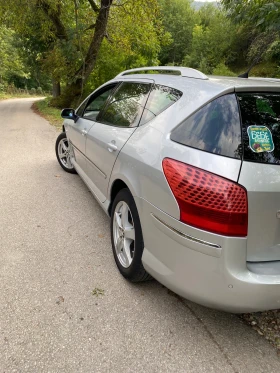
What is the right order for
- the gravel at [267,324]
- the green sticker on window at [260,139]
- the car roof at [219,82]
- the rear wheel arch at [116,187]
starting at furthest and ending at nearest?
the rear wheel arch at [116,187] → the gravel at [267,324] → the car roof at [219,82] → the green sticker on window at [260,139]

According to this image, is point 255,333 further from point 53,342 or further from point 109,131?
point 109,131

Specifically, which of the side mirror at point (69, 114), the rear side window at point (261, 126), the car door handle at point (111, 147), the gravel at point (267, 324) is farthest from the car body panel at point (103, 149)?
the gravel at point (267, 324)

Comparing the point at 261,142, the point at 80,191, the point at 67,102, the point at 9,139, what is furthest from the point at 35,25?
the point at 261,142

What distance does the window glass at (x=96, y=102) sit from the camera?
3.51 m

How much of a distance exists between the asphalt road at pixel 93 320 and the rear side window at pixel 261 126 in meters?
1.27

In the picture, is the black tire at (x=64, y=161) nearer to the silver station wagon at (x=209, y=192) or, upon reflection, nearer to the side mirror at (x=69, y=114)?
the side mirror at (x=69, y=114)

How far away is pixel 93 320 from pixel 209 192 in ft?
4.21

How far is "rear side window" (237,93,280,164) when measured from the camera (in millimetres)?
1617

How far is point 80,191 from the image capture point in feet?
14.3

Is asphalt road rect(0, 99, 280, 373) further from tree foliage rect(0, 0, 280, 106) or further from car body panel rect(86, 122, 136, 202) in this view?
tree foliage rect(0, 0, 280, 106)

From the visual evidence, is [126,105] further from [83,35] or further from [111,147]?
[83,35]

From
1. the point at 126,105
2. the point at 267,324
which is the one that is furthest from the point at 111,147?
the point at 267,324

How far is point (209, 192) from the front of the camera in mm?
1552

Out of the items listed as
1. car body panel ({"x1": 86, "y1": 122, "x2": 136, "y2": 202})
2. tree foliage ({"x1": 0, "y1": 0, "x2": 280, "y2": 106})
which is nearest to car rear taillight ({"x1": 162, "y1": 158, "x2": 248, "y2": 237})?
car body panel ({"x1": 86, "y1": 122, "x2": 136, "y2": 202})
